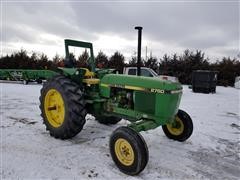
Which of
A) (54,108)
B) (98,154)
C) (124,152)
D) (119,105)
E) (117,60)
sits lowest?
(98,154)

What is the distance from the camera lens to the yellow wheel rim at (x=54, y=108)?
4.77 meters

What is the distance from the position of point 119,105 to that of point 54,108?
49.6 inches

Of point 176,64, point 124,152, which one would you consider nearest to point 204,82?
point 176,64

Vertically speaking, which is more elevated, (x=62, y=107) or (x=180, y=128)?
(x=62, y=107)

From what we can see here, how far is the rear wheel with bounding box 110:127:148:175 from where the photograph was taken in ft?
10.7

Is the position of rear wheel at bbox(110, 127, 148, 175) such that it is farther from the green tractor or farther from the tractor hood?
the tractor hood

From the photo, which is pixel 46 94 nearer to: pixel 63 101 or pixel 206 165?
pixel 63 101

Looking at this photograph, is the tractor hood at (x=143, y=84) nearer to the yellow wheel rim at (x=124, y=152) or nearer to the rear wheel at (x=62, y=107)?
the rear wheel at (x=62, y=107)

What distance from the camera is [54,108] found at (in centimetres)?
485

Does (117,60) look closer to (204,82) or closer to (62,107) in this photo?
(204,82)

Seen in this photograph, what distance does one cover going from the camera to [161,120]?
3910 millimetres

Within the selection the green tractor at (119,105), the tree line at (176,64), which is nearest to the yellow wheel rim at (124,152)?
the green tractor at (119,105)

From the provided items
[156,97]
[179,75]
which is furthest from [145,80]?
[179,75]

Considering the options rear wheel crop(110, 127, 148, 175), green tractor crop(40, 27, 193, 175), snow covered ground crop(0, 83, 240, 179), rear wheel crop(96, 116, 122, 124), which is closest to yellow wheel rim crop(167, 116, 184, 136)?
green tractor crop(40, 27, 193, 175)
